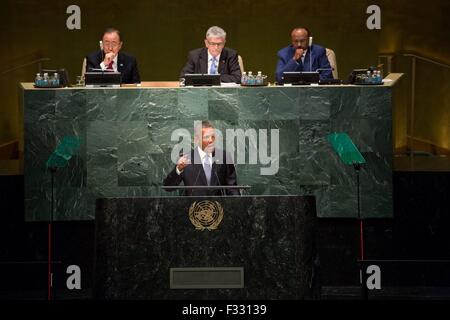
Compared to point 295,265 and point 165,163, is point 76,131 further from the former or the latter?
point 295,265

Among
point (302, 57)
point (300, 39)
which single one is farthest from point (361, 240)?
point (300, 39)

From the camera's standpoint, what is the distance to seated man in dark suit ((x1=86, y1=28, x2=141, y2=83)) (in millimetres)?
9344

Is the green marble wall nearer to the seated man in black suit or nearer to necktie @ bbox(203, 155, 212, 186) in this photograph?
the seated man in black suit

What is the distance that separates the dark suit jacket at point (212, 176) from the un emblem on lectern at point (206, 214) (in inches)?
51.4

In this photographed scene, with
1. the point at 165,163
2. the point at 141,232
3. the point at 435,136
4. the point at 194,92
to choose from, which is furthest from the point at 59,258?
the point at 435,136

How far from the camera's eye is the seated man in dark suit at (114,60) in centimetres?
934

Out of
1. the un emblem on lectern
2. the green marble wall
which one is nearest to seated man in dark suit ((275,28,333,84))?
the green marble wall

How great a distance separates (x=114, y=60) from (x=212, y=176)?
1.87m

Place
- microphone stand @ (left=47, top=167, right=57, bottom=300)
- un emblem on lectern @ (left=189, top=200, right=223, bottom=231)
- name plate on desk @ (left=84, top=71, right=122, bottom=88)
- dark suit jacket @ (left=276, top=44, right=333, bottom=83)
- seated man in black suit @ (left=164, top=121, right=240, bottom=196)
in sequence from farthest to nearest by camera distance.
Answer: dark suit jacket @ (left=276, top=44, right=333, bottom=83), name plate on desk @ (left=84, top=71, right=122, bottom=88), seated man in black suit @ (left=164, top=121, right=240, bottom=196), microphone stand @ (left=47, top=167, right=57, bottom=300), un emblem on lectern @ (left=189, top=200, right=223, bottom=231)

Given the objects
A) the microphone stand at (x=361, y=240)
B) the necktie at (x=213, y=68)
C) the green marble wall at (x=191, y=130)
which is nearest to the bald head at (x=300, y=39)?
the necktie at (x=213, y=68)

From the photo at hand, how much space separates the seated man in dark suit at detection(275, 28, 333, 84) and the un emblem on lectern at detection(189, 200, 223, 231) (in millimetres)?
3290

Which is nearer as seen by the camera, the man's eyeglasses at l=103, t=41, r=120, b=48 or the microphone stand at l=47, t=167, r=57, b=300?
the microphone stand at l=47, t=167, r=57, b=300

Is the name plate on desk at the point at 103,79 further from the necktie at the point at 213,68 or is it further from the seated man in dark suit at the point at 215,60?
the necktie at the point at 213,68
